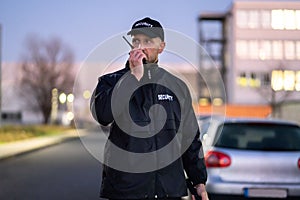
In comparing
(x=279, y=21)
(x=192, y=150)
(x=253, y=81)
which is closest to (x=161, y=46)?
(x=192, y=150)

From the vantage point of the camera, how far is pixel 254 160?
6.66 meters

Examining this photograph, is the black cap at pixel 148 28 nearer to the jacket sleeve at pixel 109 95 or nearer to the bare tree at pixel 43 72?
the jacket sleeve at pixel 109 95

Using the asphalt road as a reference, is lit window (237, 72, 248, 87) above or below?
below

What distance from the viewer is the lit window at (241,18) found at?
52.5 m

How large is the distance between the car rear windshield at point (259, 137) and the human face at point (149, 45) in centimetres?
394

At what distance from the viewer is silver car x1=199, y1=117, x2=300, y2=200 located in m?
6.61

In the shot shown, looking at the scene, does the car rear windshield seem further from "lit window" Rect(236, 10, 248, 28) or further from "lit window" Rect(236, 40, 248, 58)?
"lit window" Rect(236, 10, 248, 28)

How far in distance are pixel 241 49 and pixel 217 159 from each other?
47.8 m

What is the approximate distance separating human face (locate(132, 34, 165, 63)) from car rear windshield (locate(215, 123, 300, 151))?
3937mm

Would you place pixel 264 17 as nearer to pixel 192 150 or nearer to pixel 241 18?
pixel 241 18

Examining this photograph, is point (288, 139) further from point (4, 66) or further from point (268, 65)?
point (4, 66)

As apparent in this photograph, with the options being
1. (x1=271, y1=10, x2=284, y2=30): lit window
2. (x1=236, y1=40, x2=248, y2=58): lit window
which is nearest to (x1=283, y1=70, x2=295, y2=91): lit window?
(x1=271, y1=10, x2=284, y2=30): lit window

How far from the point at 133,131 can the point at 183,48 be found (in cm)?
66

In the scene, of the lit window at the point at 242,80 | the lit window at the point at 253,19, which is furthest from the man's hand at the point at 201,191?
the lit window at the point at 242,80
